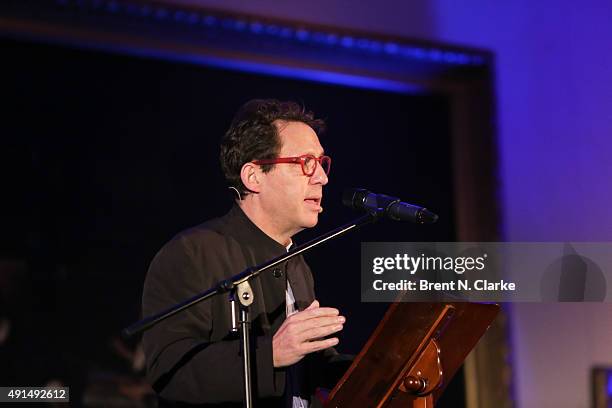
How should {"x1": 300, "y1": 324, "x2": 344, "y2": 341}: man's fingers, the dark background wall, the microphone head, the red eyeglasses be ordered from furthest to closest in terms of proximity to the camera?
1. the dark background wall
2. the red eyeglasses
3. the microphone head
4. {"x1": 300, "y1": 324, "x2": 344, "y2": 341}: man's fingers

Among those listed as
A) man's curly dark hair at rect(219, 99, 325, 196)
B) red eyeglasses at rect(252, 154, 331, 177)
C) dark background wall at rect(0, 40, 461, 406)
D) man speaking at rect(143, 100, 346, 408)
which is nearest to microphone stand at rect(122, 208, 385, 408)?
man speaking at rect(143, 100, 346, 408)

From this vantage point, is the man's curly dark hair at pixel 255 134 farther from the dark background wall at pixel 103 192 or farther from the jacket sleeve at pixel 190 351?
the dark background wall at pixel 103 192

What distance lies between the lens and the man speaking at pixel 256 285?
2.03 metres

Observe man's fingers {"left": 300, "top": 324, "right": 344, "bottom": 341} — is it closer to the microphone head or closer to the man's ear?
the microphone head

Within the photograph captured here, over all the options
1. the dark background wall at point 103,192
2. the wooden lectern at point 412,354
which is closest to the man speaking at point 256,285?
the wooden lectern at point 412,354

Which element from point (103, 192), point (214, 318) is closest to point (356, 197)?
point (214, 318)

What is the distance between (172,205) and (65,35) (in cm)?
95

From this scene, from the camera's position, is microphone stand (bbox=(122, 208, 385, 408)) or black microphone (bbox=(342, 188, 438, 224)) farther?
black microphone (bbox=(342, 188, 438, 224))

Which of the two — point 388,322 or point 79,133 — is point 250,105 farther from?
point 79,133

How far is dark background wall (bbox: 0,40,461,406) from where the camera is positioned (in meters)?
3.74

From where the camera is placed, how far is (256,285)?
2352mm

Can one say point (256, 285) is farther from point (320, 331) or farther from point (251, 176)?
point (320, 331)

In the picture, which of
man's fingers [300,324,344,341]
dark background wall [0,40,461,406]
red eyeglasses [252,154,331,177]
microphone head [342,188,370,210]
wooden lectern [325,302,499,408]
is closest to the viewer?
man's fingers [300,324,344,341]

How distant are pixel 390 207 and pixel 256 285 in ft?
1.61
